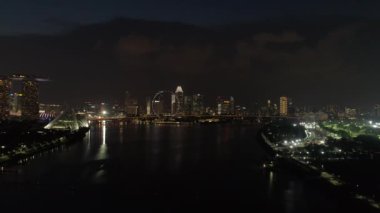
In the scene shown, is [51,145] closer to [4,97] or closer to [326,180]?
[326,180]

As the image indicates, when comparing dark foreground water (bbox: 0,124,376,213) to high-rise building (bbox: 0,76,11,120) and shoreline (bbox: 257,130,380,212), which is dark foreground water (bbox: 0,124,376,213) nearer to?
shoreline (bbox: 257,130,380,212)

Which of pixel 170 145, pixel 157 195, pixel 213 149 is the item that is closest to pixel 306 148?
pixel 213 149

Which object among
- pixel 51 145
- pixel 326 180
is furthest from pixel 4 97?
pixel 326 180

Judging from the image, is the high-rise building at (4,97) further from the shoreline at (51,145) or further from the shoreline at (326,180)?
the shoreline at (326,180)

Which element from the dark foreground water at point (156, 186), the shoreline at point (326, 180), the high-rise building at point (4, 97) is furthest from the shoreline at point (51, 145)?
the high-rise building at point (4, 97)

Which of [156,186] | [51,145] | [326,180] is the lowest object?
[156,186]

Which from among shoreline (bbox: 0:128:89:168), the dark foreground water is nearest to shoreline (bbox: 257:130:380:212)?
the dark foreground water
